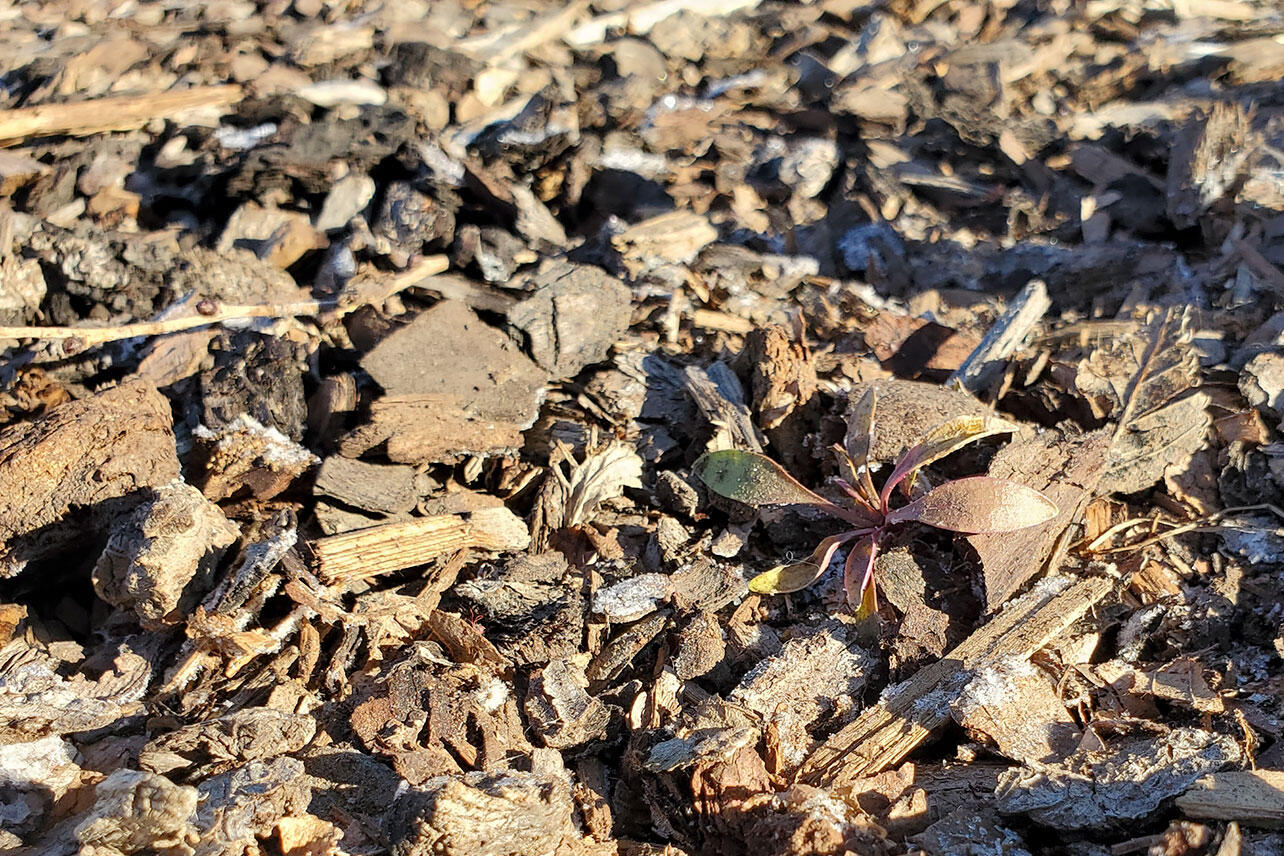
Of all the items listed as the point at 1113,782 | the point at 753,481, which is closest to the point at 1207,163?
the point at 753,481

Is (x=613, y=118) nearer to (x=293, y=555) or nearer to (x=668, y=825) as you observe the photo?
(x=293, y=555)

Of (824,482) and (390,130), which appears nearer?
(824,482)

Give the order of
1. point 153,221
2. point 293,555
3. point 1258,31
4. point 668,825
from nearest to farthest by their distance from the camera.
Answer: point 668,825
point 293,555
point 153,221
point 1258,31

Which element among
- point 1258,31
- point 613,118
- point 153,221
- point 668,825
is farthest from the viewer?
point 1258,31

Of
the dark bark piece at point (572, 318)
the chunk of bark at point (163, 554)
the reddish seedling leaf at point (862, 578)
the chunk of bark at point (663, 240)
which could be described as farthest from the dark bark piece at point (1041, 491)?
the chunk of bark at point (163, 554)

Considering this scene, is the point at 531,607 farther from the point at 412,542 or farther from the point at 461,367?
the point at 461,367

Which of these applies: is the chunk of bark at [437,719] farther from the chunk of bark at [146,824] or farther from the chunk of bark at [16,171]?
the chunk of bark at [16,171]

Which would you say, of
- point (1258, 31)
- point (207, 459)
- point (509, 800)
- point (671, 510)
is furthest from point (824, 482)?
point (1258, 31)
